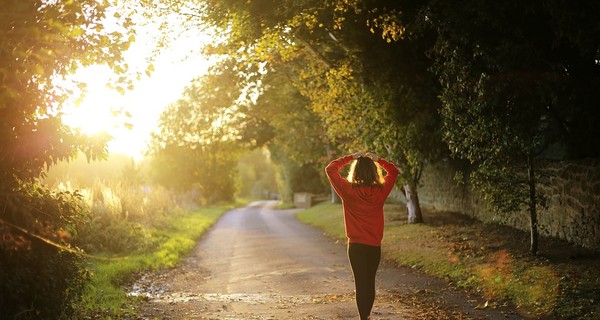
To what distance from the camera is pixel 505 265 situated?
36.4 feet

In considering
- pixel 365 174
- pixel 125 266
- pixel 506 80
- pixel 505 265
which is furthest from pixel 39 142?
pixel 505 265

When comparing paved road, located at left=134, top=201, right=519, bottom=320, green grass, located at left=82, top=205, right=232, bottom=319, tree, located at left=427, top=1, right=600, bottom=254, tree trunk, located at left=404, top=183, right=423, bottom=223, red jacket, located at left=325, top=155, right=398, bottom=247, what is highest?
tree, located at left=427, top=1, right=600, bottom=254

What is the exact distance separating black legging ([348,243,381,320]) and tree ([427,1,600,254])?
4.87m

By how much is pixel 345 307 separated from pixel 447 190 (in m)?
15.5

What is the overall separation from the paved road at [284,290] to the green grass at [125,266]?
394 millimetres

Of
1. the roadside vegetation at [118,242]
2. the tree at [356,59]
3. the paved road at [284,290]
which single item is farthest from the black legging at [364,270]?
the tree at [356,59]

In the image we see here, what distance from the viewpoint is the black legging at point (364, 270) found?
22.4 ft

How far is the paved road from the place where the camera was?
8.36 m

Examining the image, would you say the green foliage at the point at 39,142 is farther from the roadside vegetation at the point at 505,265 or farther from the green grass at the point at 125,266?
the roadside vegetation at the point at 505,265

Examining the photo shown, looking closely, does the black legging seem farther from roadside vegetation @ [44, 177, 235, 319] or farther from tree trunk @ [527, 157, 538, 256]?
tree trunk @ [527, 157, 538, 256]

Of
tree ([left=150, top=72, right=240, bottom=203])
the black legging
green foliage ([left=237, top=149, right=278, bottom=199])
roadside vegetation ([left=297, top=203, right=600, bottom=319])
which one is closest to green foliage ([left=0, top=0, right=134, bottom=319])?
the black legging

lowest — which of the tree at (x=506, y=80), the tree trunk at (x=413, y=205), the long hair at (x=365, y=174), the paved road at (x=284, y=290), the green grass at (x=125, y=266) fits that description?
the paved road at (x=284, y=290)

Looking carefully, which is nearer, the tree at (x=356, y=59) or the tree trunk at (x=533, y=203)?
the tree trunk at (x=533, y=203)

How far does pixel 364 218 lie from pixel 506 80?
488cm
